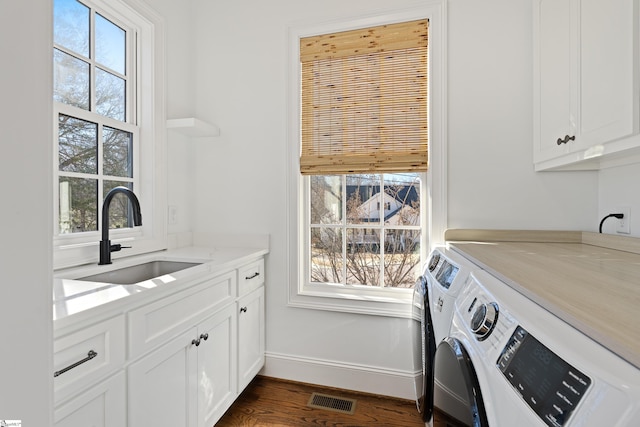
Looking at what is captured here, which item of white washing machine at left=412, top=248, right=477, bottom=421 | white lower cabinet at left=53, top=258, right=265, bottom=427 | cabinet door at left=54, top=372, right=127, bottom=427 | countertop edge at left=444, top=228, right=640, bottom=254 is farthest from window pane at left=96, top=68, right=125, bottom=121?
countertop edge at left=444, top=228, right=640, bottom=254

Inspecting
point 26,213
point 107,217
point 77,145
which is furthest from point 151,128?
point 26,213

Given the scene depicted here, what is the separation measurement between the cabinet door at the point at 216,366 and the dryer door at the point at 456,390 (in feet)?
3.35

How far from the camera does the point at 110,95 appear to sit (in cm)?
178

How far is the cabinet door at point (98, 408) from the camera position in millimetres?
833

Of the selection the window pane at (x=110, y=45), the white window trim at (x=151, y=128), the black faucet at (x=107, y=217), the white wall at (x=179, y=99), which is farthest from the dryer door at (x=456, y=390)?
the window pane at (x=110, y=45)

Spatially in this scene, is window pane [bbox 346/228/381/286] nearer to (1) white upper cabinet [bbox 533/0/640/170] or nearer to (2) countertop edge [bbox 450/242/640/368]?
(1) white upper cabinet [bbox 533/0/640/170]

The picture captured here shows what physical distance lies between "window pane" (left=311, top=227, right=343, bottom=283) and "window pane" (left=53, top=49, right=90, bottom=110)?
1.50m

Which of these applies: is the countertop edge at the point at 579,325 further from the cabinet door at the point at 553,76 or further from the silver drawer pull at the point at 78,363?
the silver drawer pull at the point at 78,363

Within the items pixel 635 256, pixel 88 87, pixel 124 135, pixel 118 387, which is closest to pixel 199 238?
pixel 124 135

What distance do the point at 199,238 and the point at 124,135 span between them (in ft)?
2.69

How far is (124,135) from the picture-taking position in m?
1.88

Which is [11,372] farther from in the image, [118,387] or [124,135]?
[124,135]

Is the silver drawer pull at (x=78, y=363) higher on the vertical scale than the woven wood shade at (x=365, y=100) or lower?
lower

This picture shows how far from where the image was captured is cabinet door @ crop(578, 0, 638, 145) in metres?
1.02
